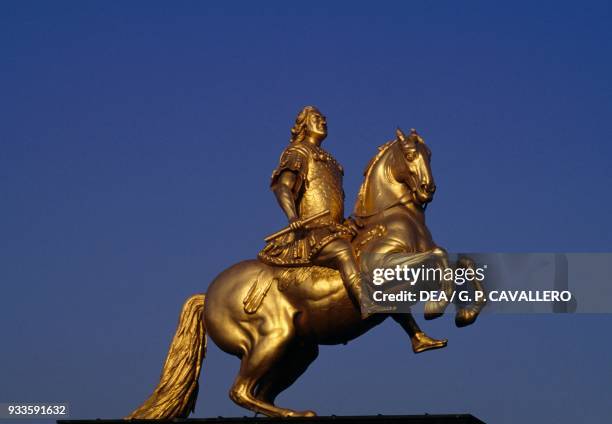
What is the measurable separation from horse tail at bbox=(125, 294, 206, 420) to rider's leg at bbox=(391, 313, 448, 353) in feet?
7.05

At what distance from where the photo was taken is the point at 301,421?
1544 centimetres

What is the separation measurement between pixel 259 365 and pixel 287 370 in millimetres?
556

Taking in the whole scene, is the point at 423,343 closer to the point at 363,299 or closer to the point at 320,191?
the point at 363,299

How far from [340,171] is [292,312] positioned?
173 centimetres

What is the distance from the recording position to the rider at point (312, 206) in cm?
1574

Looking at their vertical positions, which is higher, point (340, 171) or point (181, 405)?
point (340, 171)

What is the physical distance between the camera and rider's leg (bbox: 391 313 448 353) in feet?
51.6

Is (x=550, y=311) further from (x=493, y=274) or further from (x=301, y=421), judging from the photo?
(x=301, y=421)

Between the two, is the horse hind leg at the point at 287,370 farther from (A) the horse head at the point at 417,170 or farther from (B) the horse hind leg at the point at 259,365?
(A) the horse head at the point at 417,170

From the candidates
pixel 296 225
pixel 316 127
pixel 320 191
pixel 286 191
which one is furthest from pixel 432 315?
pixel 316 127

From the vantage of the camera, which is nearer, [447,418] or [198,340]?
[447,418]

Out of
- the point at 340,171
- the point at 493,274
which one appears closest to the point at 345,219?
the point at 340,171

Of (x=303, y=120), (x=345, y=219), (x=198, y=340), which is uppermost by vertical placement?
(x=303, y=120)

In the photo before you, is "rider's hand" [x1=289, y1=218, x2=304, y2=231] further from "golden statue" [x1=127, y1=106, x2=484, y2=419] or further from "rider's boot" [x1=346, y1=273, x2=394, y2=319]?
"rider's boot" [x1=346, y1=273, x2=394, y2=319]
